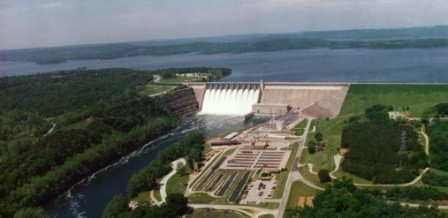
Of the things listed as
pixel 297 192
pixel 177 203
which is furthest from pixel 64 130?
pixel 297 192

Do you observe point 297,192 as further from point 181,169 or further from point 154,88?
point 154,88

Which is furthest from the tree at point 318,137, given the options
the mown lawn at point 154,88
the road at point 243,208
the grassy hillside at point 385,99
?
the mown lawn at point 154,88

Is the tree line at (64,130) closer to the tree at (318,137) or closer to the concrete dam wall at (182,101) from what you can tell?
the concrete dam wall at (182,101)

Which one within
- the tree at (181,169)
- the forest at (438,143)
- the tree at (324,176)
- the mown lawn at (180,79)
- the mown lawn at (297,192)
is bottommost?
the tree at (181,169)

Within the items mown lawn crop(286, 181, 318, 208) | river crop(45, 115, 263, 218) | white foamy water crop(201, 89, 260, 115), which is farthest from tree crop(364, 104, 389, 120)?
mown lawn crop(286, 181, 318, 208)

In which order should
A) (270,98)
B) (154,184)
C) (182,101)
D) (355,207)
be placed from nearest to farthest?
(355,207) → (154,184) → (270,98) → (182,101)

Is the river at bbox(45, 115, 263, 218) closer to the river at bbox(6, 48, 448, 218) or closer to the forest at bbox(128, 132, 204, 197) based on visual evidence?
the river at bbox(6, 48, 448, 218)
